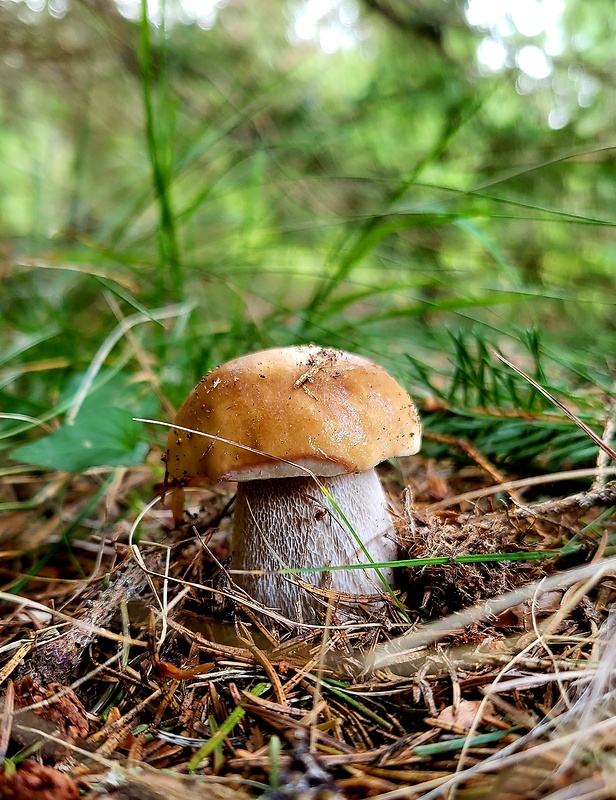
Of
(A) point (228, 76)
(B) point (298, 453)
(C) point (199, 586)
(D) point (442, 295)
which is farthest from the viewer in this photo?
(D) point (442, 295)

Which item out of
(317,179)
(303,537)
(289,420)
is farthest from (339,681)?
(317,179)

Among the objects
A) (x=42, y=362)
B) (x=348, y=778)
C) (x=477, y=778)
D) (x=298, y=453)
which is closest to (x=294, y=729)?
(x=348, y=778)

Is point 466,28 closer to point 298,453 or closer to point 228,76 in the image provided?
point 228,76

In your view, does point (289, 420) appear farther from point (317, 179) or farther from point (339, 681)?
point (317, 179)

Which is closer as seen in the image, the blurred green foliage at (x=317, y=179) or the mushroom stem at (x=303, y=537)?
the mushroom stem at (x=303, y=537)

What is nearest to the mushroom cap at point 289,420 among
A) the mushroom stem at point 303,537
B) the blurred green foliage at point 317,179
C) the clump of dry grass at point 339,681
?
the mushroom stem at point 303,537

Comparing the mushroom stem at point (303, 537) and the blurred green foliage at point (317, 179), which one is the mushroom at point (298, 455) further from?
the blurred green foliage at point (317, 179)

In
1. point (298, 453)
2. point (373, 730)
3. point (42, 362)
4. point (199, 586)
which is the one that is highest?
point (42, 362)
